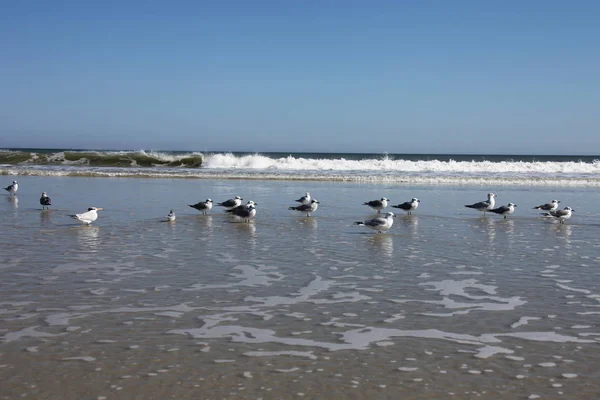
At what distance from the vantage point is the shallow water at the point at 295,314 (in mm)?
4949

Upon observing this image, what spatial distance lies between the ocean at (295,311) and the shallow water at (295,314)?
0.07ft

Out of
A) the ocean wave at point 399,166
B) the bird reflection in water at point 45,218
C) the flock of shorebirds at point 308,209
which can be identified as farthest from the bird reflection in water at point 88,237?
the ocean wave at point 399,166

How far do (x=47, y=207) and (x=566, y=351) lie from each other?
51.9 feet

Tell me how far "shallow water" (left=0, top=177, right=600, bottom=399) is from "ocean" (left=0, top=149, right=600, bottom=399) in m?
0.02

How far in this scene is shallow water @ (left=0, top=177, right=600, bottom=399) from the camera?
4.95m

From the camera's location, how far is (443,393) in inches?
188

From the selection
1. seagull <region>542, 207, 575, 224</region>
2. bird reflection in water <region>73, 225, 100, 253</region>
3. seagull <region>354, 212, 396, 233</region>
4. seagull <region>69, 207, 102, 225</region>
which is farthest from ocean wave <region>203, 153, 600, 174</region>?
bird reflection in water <region>73, 225, 100, 253</region>

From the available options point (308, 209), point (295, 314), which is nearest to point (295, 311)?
point (295, 314)

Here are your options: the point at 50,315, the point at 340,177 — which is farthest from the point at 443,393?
the point at 340,177

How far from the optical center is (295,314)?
6.82 metres

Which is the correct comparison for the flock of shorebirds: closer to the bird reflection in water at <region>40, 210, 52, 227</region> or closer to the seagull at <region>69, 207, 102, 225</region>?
the seagull at <region>69, 207, 102, 225</region>

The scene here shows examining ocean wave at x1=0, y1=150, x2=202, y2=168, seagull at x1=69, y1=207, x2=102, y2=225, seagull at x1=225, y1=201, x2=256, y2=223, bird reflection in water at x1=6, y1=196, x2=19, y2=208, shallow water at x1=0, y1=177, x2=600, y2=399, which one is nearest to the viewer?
shallow water at x1=0, y1=177, x2=600, y2=399

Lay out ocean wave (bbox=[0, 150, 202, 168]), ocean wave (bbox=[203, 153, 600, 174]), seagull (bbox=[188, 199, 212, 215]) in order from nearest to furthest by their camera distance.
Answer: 1. seagull (bbox=[188, 199, 212, 215])
2. ocean wave (bbox=[203, 153, 600, 174])
3. ocean wave (bbox=[0, 150, 202, 168])

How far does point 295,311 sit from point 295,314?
12 cm
